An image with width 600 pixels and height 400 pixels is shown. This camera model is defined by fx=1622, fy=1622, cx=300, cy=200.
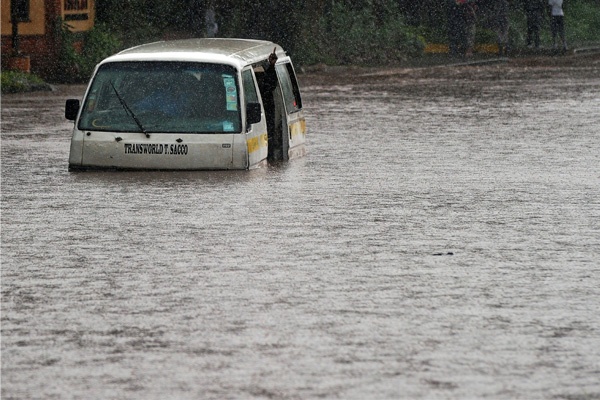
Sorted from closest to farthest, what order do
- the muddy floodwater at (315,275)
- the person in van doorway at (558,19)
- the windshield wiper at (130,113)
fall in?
the muddy floodwater at (315,275) → the windshield wiper at (130,113) → the person in van doorway at (558,19)

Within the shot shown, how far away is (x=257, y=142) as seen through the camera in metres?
16.9

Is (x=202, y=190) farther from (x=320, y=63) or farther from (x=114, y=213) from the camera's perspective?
(x=320, y=63)

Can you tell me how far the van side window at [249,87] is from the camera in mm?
16766

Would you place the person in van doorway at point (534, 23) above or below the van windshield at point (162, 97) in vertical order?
below

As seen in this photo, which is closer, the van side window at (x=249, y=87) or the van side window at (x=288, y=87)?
the van side window at (x=249, y=87)

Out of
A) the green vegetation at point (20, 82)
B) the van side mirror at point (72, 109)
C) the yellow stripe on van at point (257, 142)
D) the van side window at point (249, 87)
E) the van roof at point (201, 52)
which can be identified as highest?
the van roof at point (201, 52)

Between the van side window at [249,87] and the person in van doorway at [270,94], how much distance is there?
641 millimetres

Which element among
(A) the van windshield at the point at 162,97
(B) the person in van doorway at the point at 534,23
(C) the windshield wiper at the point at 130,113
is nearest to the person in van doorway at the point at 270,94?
(A) the van windshield at the point at 162,97

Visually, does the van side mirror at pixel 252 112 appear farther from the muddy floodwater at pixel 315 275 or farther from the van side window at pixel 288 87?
the van side window at pixel 288 87

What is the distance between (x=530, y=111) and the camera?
26250mm

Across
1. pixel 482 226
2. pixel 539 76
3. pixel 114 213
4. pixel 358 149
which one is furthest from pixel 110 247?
pixel 539 76

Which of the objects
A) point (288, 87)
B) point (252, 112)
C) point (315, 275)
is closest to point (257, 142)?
point (252, 112)

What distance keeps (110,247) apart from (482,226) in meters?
3.08

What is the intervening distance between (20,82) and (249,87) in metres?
16.5
